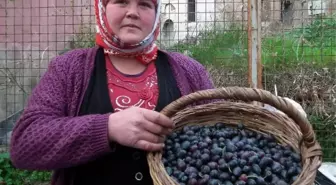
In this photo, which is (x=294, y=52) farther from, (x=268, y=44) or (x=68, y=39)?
(x=68, y=39)

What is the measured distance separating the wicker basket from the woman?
92mm

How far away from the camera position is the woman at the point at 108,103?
1.21 m

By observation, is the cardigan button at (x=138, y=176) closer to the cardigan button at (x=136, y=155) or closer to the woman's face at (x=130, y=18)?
the cardigan button at (x=136, y=155)

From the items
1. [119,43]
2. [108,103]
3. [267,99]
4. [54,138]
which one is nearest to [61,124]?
[54,138]

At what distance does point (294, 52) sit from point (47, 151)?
2.89 meters

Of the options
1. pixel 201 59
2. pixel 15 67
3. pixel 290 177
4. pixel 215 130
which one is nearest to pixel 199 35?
pixel 201 59

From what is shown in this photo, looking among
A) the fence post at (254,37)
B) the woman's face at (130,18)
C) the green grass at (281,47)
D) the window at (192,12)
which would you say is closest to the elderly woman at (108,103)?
the woman's face at (130,18)

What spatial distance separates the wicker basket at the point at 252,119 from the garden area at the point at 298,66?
2264 mm

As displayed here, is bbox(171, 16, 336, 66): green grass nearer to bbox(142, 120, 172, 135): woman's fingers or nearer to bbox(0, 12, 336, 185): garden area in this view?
bbox(0, 12, 336, 185): garden area

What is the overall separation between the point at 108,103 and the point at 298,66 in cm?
265

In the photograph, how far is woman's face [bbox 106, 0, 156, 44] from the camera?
1.40 metres

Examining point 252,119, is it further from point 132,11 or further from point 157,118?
point 132,11

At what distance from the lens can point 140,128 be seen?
1.17 m

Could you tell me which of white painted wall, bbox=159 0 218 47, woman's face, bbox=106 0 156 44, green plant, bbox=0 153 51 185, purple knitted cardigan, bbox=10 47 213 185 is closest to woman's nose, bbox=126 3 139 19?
woman's face, bbox=106 0 156 44
